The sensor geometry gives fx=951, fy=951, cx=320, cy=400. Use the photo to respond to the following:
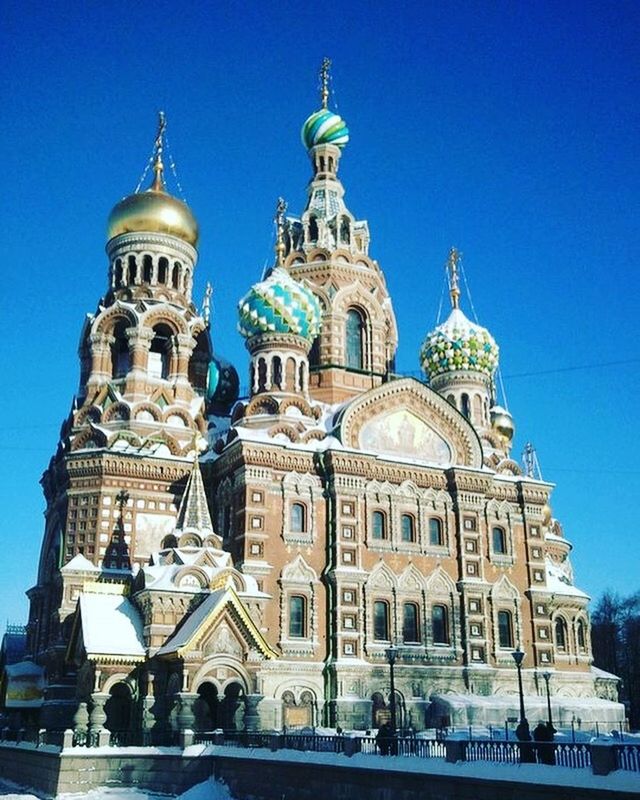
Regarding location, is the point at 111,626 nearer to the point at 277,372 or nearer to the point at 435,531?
the point at 277,372

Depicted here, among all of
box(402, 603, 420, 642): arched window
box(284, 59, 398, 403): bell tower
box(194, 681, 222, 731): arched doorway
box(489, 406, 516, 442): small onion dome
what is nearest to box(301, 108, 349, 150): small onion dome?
box(284, 59, 398, 403): bell tower

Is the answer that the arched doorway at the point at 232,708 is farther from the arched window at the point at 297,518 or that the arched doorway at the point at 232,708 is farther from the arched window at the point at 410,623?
the arched window at the point at 410,623

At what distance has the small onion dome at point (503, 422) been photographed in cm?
3906

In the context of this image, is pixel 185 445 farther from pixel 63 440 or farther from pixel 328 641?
pixel 328 641

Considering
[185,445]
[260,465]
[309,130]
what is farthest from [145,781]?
[309,130]

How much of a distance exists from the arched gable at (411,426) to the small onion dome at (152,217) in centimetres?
913

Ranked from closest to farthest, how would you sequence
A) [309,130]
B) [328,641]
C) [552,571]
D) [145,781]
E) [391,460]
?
[145,781] < [328,641] < [391,460] < [552,571] < [309,130]

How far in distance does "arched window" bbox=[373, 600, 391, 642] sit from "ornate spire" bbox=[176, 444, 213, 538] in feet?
17.4

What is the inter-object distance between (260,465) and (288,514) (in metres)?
1.58

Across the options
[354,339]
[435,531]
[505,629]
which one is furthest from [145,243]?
[505,629]

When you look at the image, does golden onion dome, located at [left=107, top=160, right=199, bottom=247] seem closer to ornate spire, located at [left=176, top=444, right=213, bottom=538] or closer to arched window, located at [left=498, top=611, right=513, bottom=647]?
ornate spire, located at [left=176, top=444, right=213, bottom=538]

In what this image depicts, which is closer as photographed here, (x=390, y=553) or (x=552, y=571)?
(x=390, y=553)

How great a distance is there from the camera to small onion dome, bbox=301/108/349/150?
37.3 metres

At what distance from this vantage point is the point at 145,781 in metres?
19.2
